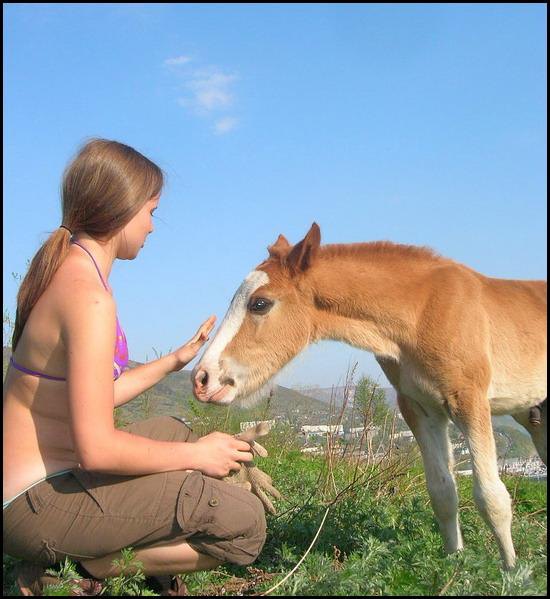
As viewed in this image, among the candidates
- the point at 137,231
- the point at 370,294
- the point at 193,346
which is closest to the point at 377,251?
the point at 370,294

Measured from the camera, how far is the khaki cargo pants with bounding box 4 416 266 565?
9.71ft

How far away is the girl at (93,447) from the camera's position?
9.25 ft

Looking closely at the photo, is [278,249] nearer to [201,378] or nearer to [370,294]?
[370,294]

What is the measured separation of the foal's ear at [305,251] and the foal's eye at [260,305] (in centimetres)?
31

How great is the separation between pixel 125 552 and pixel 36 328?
1180mm

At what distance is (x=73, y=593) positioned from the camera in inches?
122

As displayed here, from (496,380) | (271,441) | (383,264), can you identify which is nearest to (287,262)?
(383,264)

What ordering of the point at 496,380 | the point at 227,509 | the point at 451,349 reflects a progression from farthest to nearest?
the point at 496,380 < the point at 451,349 < the point at 227,509

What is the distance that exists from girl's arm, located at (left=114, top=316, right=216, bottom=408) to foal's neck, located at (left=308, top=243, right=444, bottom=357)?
0.93m

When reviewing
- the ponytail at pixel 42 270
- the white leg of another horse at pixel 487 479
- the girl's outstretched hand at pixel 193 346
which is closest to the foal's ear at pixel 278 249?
the girl's outstretched hand at pixel 193 346

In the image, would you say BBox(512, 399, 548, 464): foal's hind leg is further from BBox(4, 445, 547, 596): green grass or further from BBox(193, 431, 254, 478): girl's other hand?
BBox(193, 431, 254, 478): girl's other hand

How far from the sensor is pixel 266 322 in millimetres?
4516

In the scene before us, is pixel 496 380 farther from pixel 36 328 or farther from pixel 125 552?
pixel 36 328

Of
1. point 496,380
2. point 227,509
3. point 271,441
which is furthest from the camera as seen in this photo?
point 271,441
